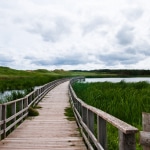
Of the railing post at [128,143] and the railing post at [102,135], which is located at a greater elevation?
the railing post at [128,143]

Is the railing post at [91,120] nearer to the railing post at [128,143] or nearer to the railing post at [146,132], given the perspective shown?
the railing post at [128,143]

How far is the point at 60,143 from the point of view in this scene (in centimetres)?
820

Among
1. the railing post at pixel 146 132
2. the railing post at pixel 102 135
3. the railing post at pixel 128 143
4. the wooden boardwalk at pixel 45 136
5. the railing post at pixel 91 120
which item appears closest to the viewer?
the railing post at pixel 146 132

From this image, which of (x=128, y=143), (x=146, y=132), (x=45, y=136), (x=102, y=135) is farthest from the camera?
(x=45, y=136)

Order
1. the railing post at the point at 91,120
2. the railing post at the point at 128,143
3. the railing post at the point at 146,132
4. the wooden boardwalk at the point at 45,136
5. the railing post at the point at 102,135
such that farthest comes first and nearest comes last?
the wooden boardwalk at the point at 45,136, the railing post at the point at 91,120, the railing post at the point at 102,135, the railing post at the point at 128,143, the railing post at the point at 146,132

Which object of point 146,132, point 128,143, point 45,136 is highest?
point 146,132

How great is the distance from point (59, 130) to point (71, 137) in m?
1.41

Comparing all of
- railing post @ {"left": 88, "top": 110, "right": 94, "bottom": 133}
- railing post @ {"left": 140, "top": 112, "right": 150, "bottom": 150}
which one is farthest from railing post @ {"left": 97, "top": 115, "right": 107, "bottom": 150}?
railing post @ {"left": 140, "top": 112, "right": 150, "bottom": 150}

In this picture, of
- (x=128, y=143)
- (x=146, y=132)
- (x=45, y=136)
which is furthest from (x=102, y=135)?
(x=45, y=136)

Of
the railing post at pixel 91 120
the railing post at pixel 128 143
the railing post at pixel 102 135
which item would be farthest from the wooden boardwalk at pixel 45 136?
the railing post at pixel 128 143

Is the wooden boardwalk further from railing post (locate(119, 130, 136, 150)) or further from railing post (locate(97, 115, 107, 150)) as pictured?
railing post (locate(119, 130, 136, 150))

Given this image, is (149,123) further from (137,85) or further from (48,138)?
(137,85)

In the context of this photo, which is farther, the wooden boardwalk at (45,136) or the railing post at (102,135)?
the wooden boardwalk at (45,136)

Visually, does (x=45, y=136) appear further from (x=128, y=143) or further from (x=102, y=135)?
(x=128, y=143)
